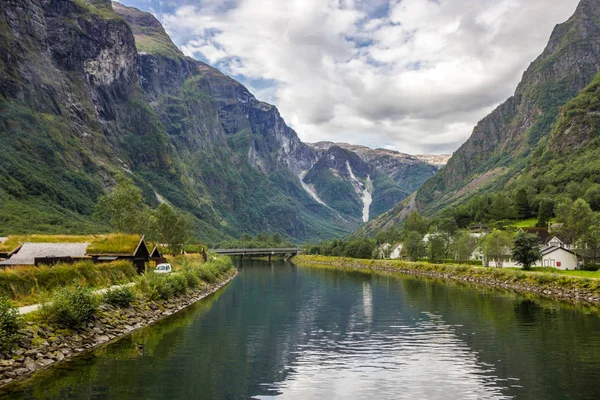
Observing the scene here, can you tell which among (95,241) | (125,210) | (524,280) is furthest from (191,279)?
(524,280)

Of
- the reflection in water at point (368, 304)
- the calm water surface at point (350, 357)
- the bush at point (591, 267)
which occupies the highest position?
the bush at point (591, 267)

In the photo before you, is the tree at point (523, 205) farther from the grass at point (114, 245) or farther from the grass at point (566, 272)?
the grass at point (114, 245)

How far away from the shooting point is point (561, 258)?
318 ft

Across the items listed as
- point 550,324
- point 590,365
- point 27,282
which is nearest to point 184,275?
point 27,282

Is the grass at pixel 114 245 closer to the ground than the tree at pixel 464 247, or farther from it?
closer to the ground

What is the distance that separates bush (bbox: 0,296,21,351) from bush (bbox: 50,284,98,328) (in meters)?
4.79

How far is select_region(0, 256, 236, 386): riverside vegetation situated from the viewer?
27734 millimetres

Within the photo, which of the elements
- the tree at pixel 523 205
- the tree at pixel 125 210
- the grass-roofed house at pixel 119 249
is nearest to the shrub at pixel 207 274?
the tree at pixel 125 210

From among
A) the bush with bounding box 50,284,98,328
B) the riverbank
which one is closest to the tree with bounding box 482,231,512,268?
the riverbank

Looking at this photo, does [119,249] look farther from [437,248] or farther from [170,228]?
[437,248]

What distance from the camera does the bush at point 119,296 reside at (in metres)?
43.9

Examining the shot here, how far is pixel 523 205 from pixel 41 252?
162m

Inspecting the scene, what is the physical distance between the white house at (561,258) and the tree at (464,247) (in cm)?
2935

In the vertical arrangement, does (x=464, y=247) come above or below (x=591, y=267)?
above
